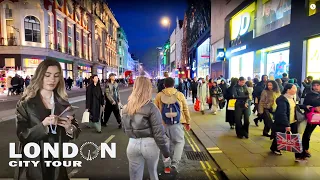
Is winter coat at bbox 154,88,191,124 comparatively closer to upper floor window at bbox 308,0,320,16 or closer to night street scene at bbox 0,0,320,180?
night street scene at bbox 0,0,320,180

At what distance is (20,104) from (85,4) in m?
54.5

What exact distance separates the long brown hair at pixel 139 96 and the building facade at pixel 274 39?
8.55m

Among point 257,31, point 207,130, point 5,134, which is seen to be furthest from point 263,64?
point 5,134

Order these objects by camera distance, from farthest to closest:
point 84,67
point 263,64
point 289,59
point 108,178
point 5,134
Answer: point 84,67, point 263,64, point 289,59, point 5,134, point 108,178

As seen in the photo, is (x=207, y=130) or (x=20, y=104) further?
(x=207, y=130)

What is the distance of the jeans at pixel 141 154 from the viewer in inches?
112

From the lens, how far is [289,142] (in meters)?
4.83

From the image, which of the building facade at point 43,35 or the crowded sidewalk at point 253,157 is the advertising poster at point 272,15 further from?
the building facade at point 43,35

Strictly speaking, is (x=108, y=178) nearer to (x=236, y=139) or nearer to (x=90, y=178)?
(x=90, y=178)

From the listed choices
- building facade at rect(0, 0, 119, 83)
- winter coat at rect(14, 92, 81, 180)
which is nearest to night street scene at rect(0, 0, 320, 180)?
winter coat at rect(14, 92, 81, 180)

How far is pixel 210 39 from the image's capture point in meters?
31.9

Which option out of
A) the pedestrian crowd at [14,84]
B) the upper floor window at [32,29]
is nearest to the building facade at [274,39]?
the pedestrian crowd at [14,84]

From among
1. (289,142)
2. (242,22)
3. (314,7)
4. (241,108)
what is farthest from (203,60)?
(289,142)

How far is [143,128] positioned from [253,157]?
11.0 feet
